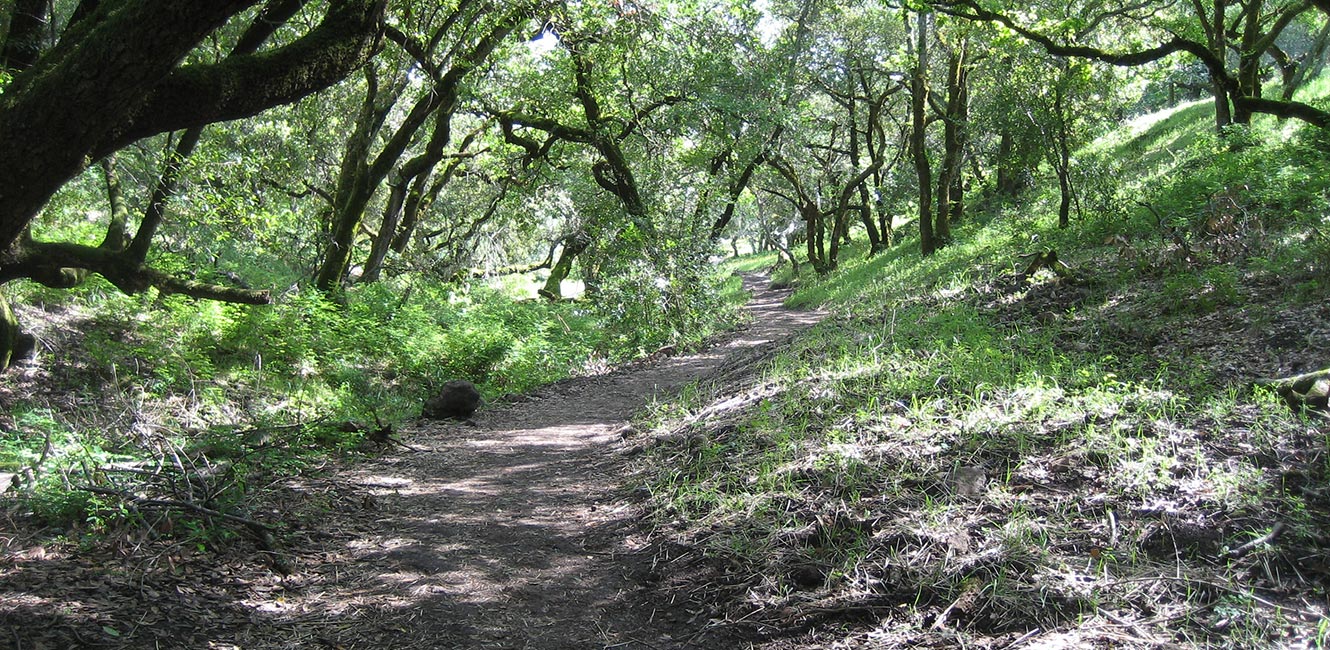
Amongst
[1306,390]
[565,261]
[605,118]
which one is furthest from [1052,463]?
[565,261]

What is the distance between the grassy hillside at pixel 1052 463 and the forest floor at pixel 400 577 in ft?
1.43

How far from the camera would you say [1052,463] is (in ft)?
12.7

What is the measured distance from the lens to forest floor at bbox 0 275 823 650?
3.17 metres

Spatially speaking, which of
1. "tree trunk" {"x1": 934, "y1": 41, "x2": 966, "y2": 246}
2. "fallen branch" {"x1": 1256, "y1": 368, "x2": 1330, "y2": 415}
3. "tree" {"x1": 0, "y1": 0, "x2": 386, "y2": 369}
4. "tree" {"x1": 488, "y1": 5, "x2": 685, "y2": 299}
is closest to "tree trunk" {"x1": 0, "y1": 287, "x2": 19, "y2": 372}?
"tree" {"x1": 0, "y1": 0, "x2": 386, "y2": 369}

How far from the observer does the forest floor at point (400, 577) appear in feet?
10.4

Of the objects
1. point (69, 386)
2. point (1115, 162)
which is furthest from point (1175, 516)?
point (1115, 162)

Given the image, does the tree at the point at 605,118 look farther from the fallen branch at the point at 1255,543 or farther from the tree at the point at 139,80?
the fallen branch at the point at 1255,543

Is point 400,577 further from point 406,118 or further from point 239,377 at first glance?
point 406,118

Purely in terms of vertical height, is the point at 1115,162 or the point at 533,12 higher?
the point at 533,12

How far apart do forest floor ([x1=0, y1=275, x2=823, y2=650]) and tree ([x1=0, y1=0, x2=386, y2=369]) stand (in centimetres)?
171

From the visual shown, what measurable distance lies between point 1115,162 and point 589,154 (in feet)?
40.1

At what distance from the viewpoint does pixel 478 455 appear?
675 centimetres

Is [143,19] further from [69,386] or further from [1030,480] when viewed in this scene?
[69,386]

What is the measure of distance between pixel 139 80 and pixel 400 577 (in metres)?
2.71
